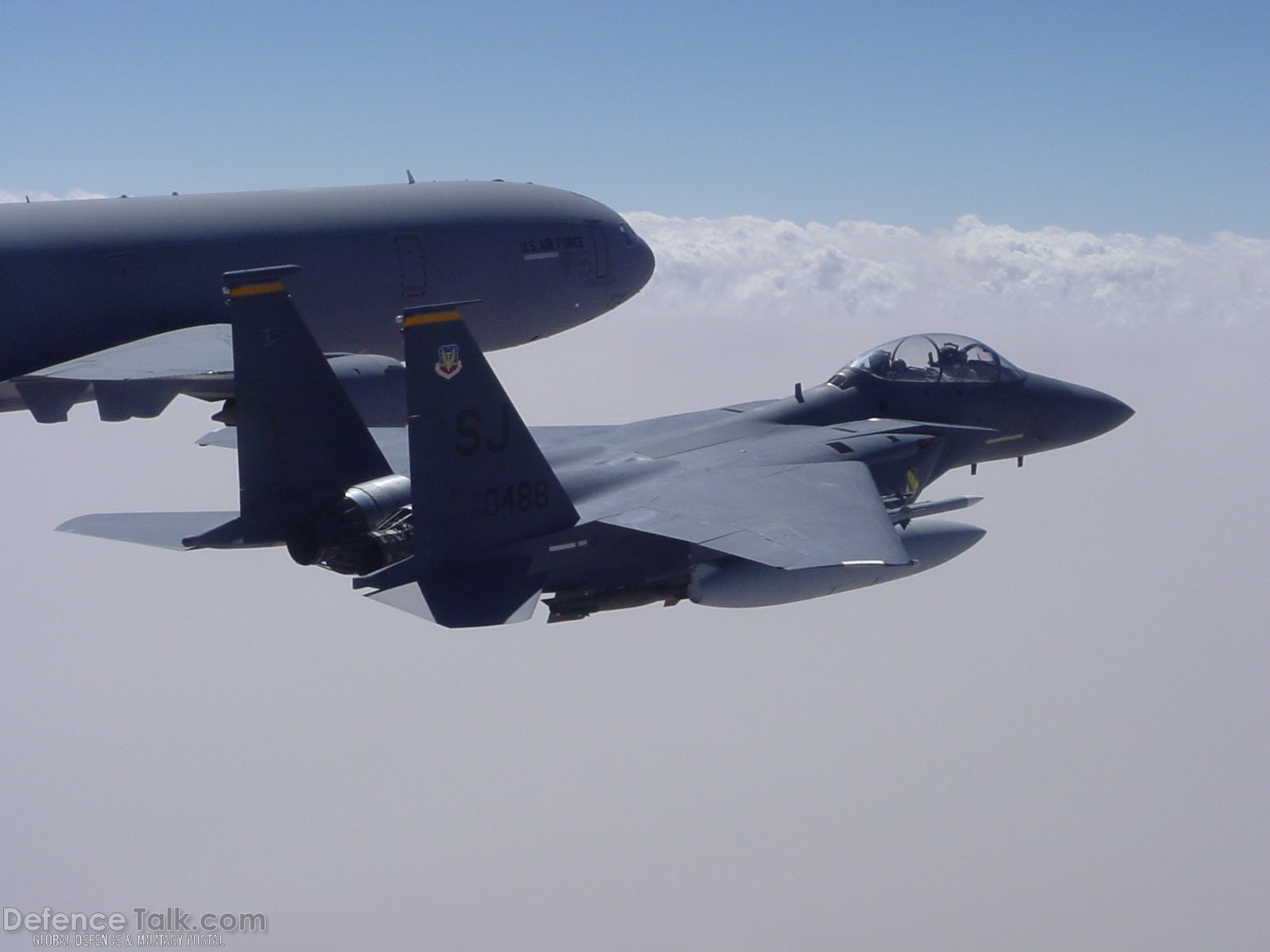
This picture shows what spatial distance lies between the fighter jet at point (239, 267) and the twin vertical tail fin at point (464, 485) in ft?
23.8

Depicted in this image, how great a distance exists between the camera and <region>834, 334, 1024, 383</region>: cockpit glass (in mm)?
19344

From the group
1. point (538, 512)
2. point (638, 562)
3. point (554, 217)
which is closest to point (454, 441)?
point (538, 512)

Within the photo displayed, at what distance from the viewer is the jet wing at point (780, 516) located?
13633 millimetres

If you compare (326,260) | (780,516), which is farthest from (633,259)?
(780,516)

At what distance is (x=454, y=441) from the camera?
13680mm

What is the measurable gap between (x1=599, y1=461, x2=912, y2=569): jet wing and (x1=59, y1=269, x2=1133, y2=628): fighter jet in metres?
0.03

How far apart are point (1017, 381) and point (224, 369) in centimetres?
1201

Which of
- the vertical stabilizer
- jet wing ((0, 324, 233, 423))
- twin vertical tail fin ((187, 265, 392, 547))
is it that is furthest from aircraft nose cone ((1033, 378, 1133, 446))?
jet wing ((0, 324, 233, 423))

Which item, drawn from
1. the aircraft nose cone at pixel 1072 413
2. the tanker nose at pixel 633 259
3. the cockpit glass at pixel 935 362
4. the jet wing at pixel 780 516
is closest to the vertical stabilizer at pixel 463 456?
the jet wing at pixel 780 516

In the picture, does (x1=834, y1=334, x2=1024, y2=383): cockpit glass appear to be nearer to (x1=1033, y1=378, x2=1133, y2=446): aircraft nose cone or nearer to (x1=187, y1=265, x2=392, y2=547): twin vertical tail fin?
(x1=1033, y1=378, x2=1133, y2=446): aircraft nose cone

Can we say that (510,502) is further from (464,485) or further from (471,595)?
(471,595)

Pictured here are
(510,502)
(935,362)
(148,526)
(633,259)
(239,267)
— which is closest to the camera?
(510,502)

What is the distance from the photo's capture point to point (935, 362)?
19.5 meters

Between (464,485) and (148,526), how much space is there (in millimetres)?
4565
